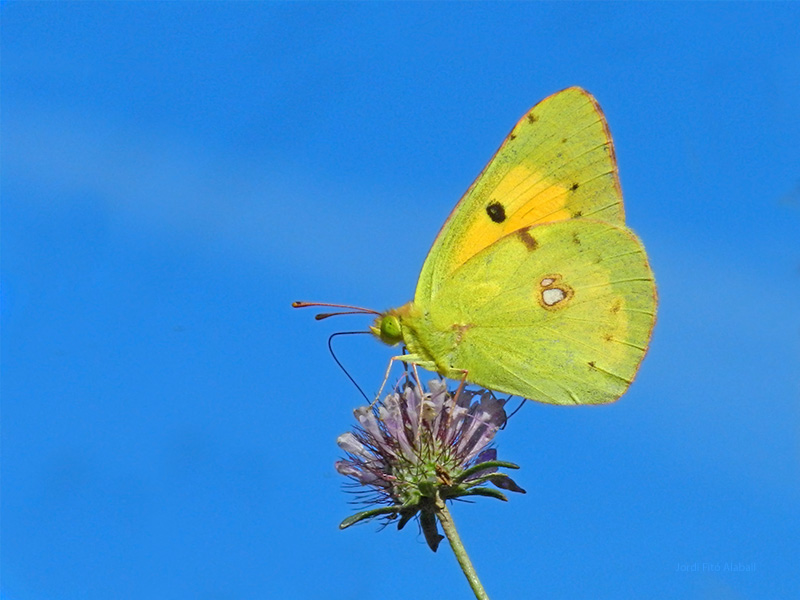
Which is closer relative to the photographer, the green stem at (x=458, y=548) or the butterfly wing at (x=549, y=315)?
the green stem at (x=458, y=548)

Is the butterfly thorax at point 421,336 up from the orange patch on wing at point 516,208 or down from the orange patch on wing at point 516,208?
down

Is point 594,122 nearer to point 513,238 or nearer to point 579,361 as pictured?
point 513,238

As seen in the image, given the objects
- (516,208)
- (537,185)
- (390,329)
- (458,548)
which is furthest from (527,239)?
(458,548)

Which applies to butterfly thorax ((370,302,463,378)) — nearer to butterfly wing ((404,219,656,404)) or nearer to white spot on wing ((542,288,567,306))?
butterfly wing ((404,219,656,404))

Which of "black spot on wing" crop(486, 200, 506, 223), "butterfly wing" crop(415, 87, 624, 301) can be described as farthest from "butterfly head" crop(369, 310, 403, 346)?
"black spot on wing" crop(486, 200, 506, 223)

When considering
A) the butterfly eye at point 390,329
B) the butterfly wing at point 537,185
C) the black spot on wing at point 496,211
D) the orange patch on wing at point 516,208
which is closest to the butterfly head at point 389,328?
the butterfly eye at point 390,329

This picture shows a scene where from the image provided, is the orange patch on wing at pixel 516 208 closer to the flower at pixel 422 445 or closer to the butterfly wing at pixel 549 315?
the butterfly wing at pixel 549 315
